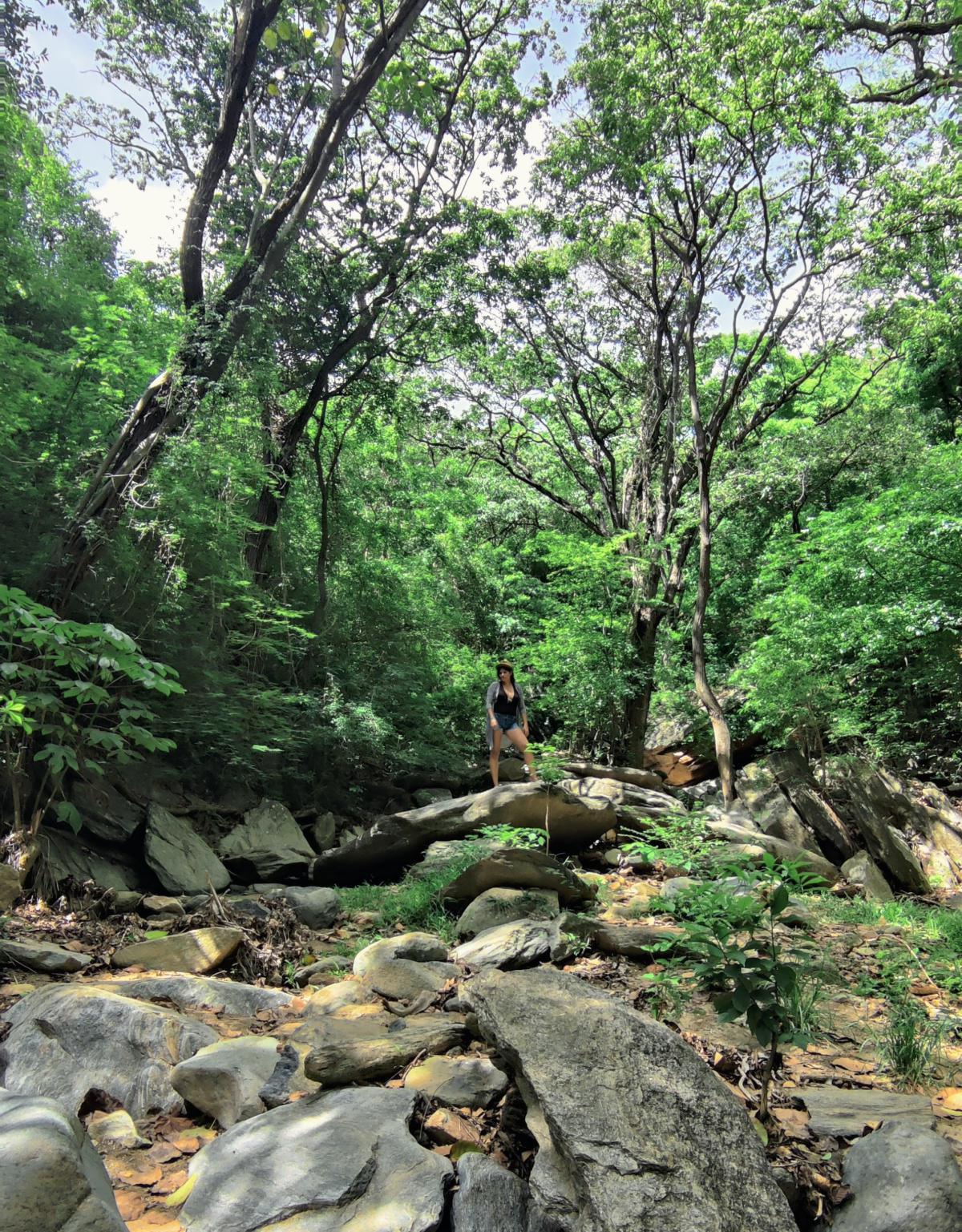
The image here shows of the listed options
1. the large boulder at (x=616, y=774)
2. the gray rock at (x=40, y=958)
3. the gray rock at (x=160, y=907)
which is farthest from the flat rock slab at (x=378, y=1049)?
the large boulder at (x=616, y=774)

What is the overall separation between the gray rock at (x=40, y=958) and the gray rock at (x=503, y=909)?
2.41m

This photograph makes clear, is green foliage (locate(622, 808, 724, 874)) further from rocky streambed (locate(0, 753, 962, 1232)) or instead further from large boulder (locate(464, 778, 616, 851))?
large boulder (locate(464, 778, 616, 851))

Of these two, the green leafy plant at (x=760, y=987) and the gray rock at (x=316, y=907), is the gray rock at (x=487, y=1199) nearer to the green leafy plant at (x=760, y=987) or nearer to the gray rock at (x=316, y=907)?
the green leafy plant at (x=760, y=987)

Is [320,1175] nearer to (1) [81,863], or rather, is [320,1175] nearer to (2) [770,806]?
(1) [81,863]

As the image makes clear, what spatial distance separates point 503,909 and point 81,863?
3827mm

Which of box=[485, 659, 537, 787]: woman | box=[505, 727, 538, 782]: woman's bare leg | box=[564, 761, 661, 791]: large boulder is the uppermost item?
box=[485, 659, 537, 787]: woman

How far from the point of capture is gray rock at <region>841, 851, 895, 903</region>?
7168 millimetres

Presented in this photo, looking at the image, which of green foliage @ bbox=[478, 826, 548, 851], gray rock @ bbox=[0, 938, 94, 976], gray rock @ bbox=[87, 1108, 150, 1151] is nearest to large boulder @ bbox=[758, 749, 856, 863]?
green foliage @ bbox=[478, 826, 548, 851]

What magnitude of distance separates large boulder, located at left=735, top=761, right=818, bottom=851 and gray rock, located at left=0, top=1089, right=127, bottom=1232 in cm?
828

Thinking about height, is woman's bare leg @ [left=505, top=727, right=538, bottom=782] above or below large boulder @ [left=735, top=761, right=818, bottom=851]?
above

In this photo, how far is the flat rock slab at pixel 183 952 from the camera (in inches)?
175

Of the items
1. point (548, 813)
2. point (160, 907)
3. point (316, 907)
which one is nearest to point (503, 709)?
point (548, 813)

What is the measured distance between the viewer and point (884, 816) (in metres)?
8.86

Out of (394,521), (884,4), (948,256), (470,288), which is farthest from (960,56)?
(394,521)
